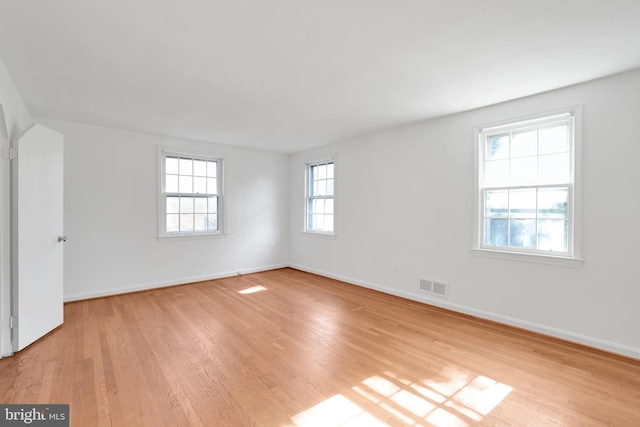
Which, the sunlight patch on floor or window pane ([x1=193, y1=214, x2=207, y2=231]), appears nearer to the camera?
the sunlight patch on floor

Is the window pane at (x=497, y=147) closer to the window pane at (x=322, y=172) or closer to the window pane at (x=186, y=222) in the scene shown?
the window pane at (x=322, y=172)

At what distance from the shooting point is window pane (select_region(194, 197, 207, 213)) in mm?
5223

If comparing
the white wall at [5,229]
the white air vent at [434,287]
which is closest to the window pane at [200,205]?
the white wall at [5,229]

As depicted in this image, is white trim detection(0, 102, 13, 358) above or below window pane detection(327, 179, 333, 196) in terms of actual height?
below

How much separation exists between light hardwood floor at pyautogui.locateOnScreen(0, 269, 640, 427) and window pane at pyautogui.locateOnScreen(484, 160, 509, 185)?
5.38 feet

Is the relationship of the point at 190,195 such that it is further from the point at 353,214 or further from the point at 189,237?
the point at 353,214

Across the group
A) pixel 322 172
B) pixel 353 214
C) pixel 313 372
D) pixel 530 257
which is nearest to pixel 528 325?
pixel 530 257

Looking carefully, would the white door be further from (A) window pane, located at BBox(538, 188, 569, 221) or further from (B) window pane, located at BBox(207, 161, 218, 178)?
(A) window pane, located at BBox(538, 188, 569, 221)

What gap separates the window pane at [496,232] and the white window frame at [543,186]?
0.16ft

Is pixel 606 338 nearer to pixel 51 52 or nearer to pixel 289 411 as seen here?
pixel 289 411

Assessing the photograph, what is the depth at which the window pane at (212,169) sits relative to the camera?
17.7 feet

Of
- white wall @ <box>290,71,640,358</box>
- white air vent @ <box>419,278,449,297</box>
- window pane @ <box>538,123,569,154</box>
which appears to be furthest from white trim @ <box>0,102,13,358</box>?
window pane @ <box>538,123,569,154</box>

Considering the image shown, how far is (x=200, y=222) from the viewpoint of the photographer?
17.3 ft

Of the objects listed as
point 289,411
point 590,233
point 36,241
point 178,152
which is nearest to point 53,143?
point 36,241
